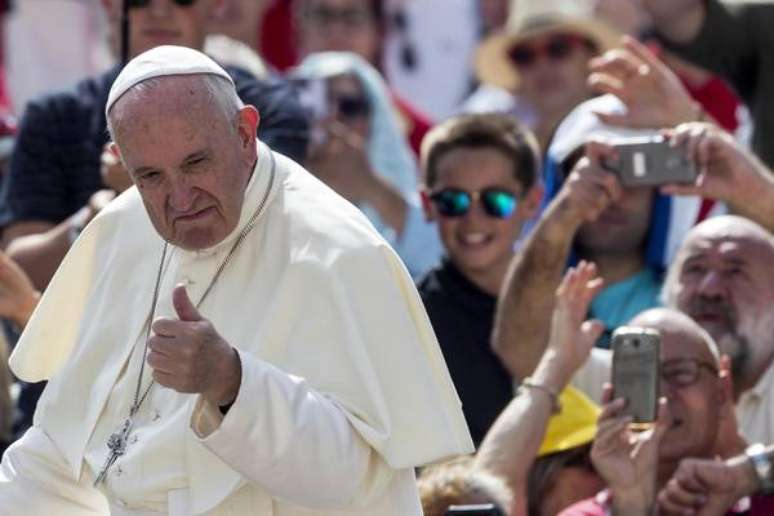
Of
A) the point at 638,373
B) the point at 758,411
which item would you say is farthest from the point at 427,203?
the point at 638,373

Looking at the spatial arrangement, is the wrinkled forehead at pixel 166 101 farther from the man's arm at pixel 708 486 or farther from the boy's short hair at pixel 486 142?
the boy's short hair at pixel 486 142

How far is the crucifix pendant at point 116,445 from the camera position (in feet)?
15.9

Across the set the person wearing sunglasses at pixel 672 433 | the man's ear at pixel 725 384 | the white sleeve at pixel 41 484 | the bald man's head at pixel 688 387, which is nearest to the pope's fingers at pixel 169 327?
the white sleeve at pixel 41 484

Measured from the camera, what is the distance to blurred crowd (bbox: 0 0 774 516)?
21.3 feet

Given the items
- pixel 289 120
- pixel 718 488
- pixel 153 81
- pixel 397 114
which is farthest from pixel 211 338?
pixel 397 114

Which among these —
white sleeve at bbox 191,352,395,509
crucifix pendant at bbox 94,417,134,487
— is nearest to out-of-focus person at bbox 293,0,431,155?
crucifix pendant at bbox 94,417,134,487

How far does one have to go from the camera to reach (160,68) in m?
4.69

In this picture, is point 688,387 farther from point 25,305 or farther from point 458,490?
point 25,305

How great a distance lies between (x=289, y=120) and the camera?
7.35 meters

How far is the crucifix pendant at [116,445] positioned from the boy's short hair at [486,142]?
2.97 meters

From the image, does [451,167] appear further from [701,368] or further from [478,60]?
[478,60]

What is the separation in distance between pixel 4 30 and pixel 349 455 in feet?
23.1

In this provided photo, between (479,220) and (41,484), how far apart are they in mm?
2760

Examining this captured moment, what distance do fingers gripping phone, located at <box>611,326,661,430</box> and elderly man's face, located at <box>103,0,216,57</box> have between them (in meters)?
1.89
